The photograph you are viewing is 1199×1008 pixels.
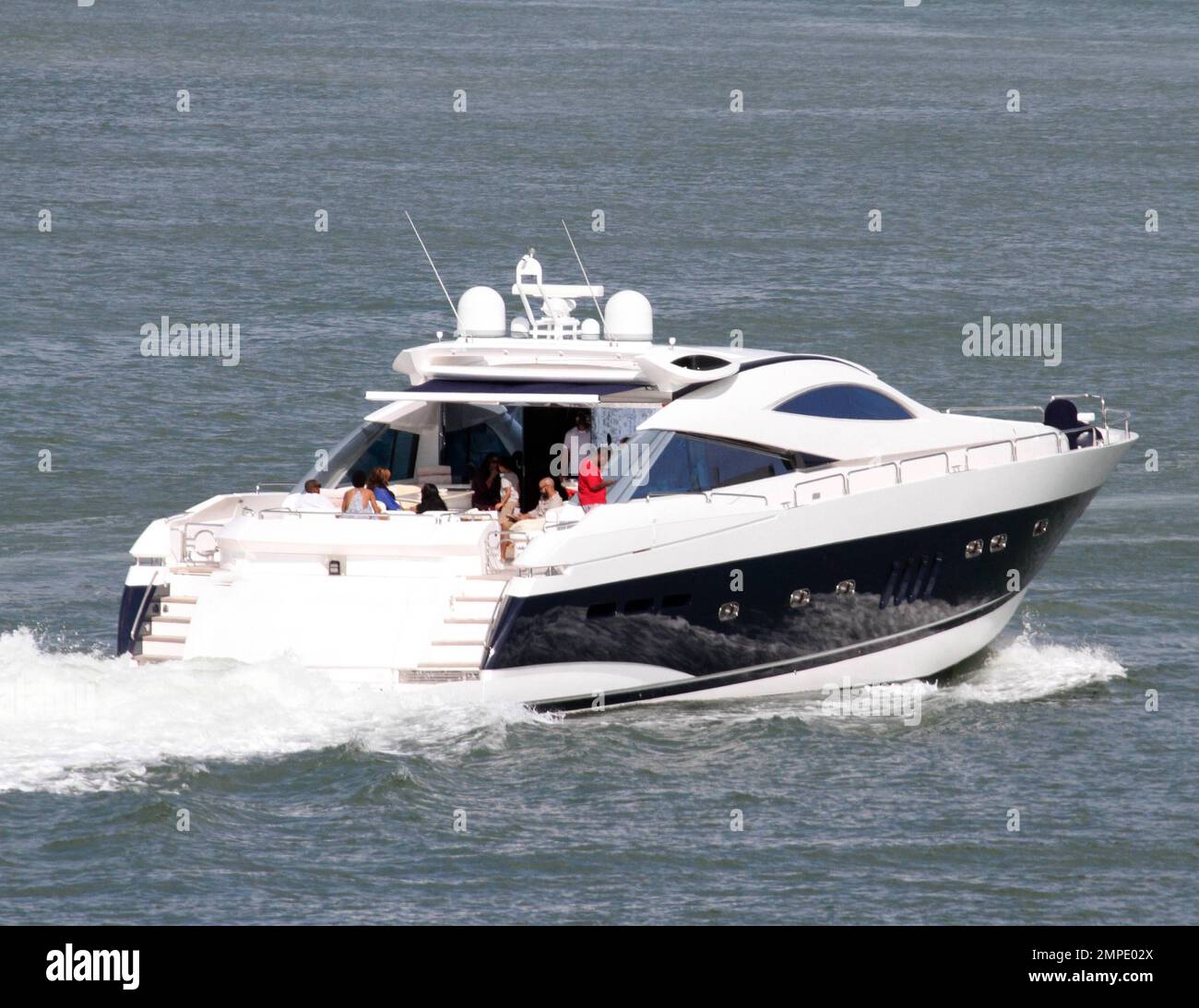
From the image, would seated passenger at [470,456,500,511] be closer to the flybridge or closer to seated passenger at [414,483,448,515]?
seated passenger at [414,483,448,515]

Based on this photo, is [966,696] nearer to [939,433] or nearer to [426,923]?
[939,433]

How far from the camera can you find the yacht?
1905cm

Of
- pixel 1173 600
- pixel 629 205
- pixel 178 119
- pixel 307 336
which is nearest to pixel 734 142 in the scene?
pixel 629 205

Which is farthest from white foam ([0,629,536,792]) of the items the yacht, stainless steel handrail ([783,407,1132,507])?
stainless steel handrail ([783,407,1132,507])

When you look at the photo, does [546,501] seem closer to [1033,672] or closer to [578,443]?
[578,443]

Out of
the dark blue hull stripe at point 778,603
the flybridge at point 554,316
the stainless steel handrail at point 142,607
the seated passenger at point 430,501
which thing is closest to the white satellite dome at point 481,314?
the flybridge at point 554,316

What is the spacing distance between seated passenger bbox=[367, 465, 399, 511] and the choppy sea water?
2495mm

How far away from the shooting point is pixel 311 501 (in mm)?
20359

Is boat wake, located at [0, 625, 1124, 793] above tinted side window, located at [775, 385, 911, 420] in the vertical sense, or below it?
below

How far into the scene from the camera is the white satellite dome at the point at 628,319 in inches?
865

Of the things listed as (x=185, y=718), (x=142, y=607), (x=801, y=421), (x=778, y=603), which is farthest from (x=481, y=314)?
(x=185, y=718)

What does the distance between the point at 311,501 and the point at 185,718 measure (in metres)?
3.09

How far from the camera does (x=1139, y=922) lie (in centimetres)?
1592

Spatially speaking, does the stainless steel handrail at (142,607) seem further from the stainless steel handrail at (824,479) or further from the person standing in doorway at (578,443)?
the stainless steel handrail at (824,479)
